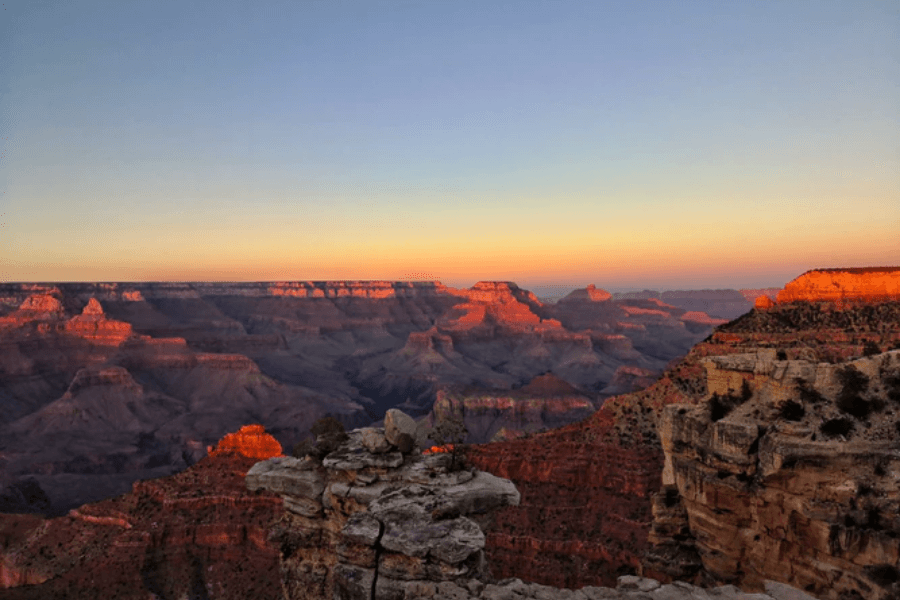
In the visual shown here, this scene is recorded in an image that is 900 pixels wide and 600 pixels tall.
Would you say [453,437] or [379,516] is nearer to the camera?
[379,516]

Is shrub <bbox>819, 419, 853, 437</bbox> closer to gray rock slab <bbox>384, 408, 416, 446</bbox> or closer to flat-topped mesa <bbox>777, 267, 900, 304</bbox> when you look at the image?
gray rock slab <bbox>384, 408, 416, 446</bbox>

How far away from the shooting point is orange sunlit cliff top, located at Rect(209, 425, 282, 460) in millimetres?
48469

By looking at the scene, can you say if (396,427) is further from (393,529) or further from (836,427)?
(836,427)

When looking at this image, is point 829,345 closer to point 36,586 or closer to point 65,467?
point 36,586

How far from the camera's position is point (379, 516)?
11414mm

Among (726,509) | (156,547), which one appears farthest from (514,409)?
(726,509)

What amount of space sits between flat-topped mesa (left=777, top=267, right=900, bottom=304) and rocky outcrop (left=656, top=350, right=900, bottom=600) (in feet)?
150

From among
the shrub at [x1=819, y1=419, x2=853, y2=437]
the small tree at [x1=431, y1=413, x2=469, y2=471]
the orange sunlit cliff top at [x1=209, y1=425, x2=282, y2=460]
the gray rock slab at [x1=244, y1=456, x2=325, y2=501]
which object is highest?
the shrub at [x1=819, y1=419, x2=853, y2=437]

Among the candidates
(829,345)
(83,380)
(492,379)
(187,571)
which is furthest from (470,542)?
(492,379)

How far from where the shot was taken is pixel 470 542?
10.2 m

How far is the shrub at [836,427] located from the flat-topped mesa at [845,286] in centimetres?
4729

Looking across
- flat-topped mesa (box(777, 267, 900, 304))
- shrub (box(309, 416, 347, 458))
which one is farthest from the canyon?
flat-topped mesa (box(777, 267, 900, 304))

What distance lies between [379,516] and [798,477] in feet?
36.6

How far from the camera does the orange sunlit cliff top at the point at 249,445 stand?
48.5 metres
